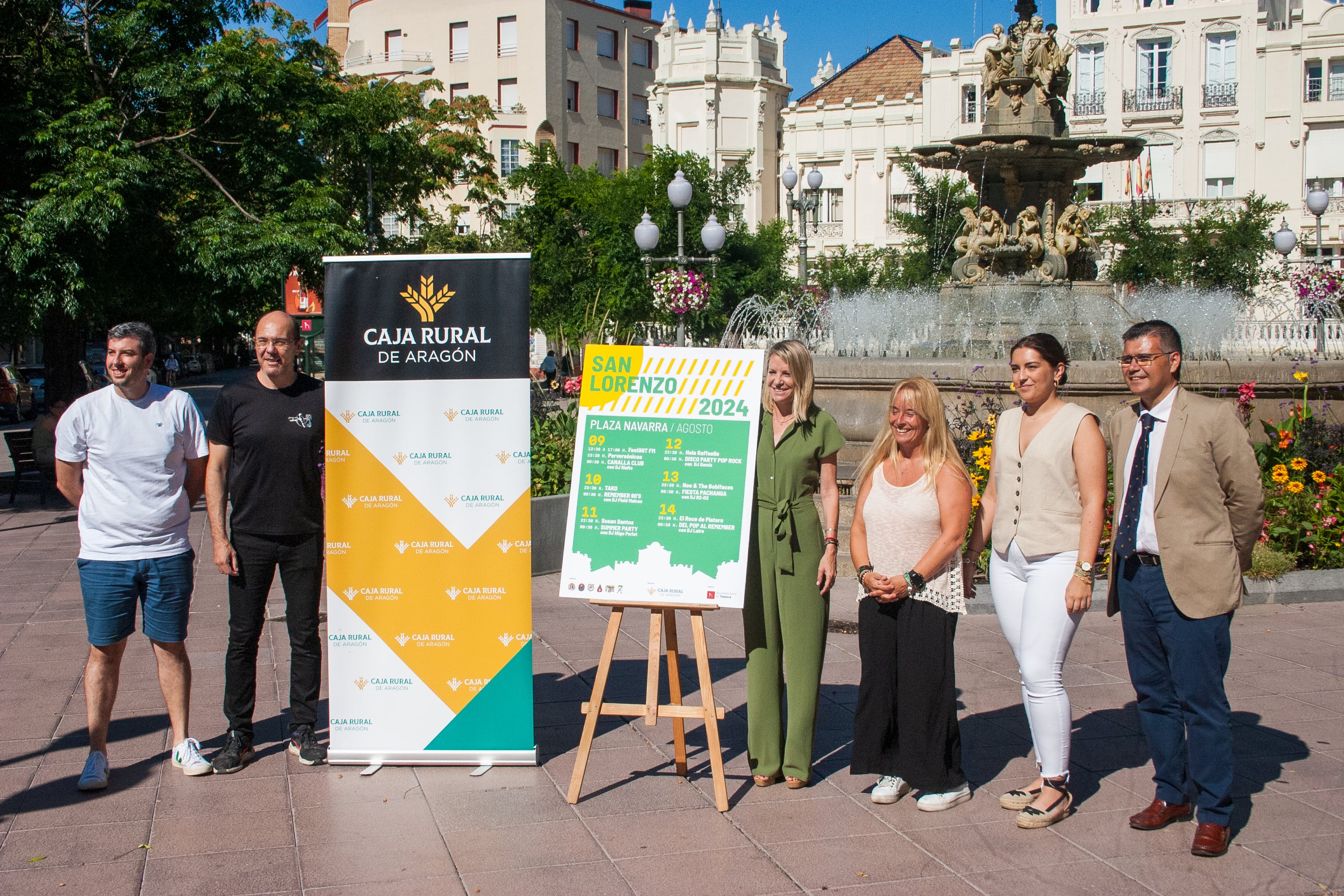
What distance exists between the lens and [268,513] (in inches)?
224

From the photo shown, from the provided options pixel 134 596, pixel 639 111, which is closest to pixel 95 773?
pixel 134 596

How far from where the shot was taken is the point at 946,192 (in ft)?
145

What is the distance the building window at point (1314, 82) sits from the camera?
46.8m

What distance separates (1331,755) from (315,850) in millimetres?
4560

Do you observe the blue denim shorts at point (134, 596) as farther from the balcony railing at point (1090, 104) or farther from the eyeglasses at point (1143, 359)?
the balcony railing at point (1090, 104)

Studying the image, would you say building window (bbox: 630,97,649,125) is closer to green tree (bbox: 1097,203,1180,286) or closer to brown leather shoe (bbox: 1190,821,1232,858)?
green tree (bbox: 1097,203,1180,286)

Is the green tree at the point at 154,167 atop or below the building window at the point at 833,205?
below

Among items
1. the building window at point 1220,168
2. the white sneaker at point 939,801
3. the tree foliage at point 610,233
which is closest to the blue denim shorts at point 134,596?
the white sneaker at point 939,801

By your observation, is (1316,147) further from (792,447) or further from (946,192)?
(792,447)

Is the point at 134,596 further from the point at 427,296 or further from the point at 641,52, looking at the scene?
the point at 641,52

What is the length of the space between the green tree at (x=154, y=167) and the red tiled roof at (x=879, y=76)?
147 ft

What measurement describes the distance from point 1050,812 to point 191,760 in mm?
3732

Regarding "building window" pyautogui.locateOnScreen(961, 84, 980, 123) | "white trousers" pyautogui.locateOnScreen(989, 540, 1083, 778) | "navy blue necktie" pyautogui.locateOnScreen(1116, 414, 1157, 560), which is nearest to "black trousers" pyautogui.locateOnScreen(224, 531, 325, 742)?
"white trousers" pyautogui.locateOnScreen(989, 540, 1083, 778)

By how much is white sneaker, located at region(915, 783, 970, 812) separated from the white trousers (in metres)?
0.37
